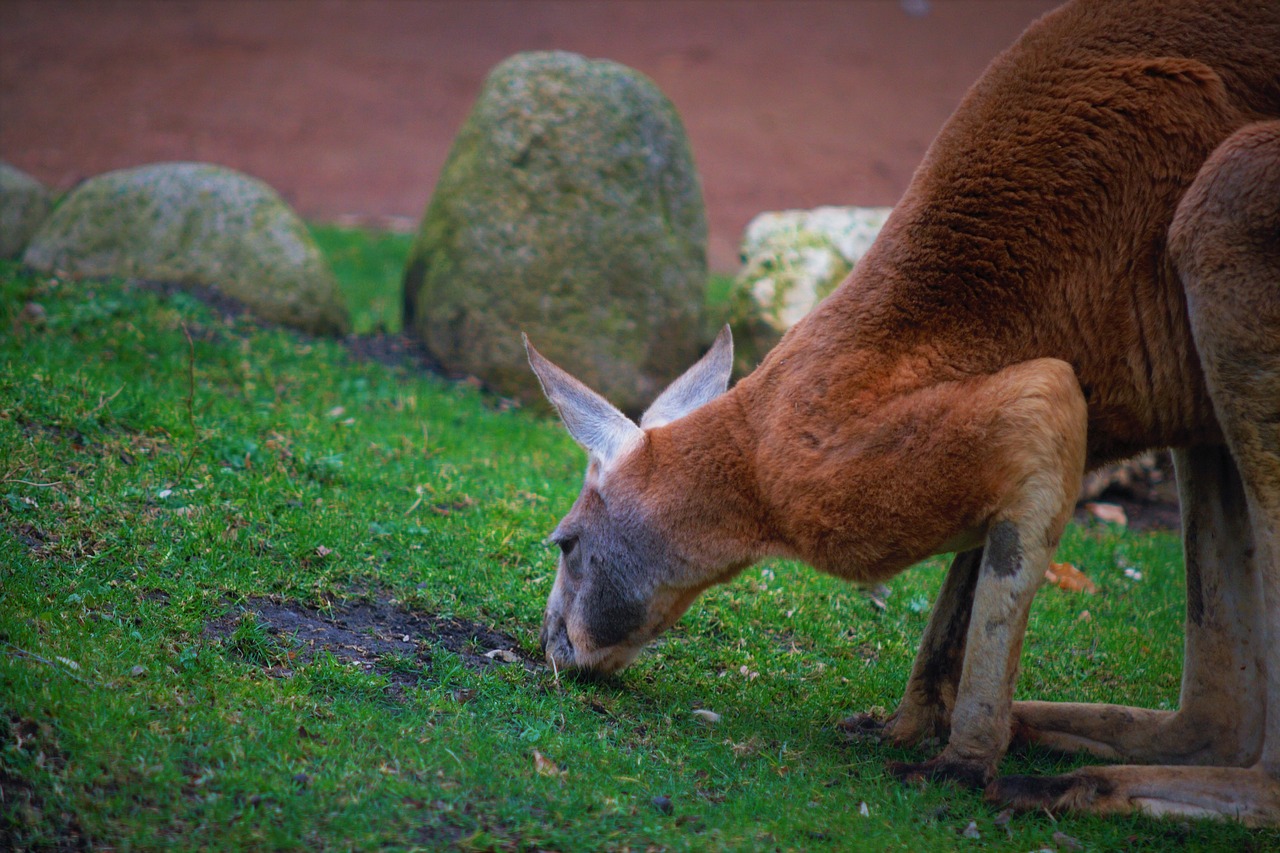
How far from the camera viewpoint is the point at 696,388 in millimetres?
5105

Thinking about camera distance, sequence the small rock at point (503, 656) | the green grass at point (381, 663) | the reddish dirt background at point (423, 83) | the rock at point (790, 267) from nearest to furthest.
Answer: the green grass at point (381, 663) < the small rock at point (503, 656) < the rock at point (790, 267) < the reddish dirt background at point (423, 83)

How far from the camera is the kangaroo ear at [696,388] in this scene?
5.04 m

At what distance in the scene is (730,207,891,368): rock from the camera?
9500 mm

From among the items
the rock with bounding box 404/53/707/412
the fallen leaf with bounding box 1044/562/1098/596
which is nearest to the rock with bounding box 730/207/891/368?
the rock with bounding box 404/53/707/412

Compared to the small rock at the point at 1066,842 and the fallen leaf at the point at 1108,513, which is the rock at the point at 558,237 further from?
the small rock at the point at 1066,842

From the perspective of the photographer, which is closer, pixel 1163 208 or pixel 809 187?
pixel 1163 208

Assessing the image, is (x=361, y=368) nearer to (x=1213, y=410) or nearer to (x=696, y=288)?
(x=696, y=288)

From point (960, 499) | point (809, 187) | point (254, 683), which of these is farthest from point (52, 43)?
point (960, 499)

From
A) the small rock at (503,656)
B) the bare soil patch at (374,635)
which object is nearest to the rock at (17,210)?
the bare soil patch at (374,635)

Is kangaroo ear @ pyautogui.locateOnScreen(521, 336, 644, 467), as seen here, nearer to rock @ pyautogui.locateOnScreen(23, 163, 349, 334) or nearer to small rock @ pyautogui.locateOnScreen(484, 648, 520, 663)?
small rock @ pyautogui.locateOnScreen(484, 648, 520, 663)

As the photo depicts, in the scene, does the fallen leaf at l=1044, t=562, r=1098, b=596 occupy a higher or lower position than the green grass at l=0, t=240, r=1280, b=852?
lower

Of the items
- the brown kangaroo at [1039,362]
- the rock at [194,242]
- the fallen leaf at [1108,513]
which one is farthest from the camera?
the rock at [194,242]

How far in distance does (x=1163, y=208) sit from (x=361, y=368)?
6.41 meters

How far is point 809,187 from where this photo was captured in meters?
16.4
